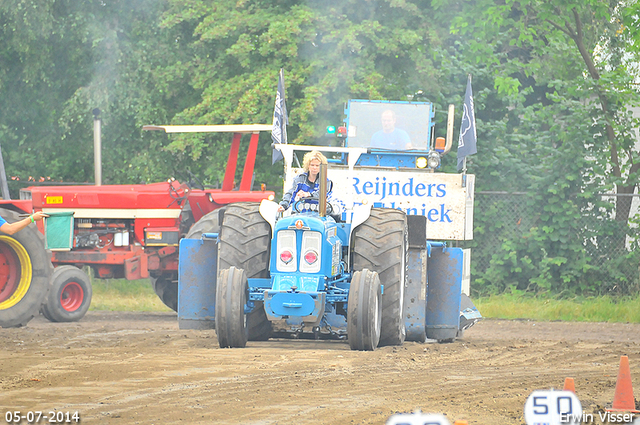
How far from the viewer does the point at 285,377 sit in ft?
23.0

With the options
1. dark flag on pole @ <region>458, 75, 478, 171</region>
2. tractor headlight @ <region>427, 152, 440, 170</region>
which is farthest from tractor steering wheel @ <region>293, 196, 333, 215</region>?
dark flag on pole @ <region>458, 75, 478, 171</region>

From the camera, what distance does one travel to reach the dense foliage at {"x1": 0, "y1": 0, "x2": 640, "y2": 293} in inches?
587

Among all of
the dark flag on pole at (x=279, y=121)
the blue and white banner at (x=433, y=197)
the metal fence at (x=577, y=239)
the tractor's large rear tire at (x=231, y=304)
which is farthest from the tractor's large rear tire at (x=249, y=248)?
the metal fence at (x=577, y=239)

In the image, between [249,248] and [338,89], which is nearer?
[249,248]

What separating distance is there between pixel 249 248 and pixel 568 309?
6.81m

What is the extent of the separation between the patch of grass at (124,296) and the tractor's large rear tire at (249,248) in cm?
597

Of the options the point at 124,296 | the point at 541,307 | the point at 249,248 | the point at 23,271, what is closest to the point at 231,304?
the point at 249,248

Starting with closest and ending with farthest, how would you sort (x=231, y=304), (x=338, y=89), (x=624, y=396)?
(x=624, y=396) → (x=231, y=304) → (x=338, y=89)

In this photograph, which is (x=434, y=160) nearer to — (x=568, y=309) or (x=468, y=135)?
(x=468, y=135)

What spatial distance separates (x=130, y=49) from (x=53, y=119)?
2.03 metres

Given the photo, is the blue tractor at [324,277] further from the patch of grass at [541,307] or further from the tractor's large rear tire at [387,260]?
the patch of grass at [541,307]

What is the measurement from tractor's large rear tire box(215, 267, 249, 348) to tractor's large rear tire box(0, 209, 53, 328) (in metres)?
3.62

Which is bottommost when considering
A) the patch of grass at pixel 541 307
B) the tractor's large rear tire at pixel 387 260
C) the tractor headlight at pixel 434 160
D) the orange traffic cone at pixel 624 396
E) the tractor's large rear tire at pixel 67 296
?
the patch of grass at pixel 541 307

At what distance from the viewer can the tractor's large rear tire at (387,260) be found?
890 cm
